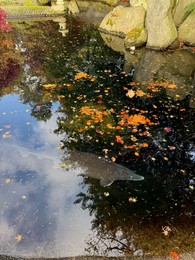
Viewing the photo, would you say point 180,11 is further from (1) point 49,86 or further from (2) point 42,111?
(2) point 42,111

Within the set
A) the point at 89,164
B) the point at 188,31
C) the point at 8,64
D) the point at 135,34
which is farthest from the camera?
the point at 188,31

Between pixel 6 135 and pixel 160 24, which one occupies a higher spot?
pixel 160 24

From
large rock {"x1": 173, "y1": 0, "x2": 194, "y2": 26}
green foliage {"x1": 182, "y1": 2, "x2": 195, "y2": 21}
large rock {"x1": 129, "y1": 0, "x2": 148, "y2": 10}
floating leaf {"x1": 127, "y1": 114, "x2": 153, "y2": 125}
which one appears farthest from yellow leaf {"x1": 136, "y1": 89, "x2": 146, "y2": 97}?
large rock {"x1": 129, "y1": 0, "x2": 148, "y2": 10}

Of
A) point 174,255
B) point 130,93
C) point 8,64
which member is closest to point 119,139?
point 130,93

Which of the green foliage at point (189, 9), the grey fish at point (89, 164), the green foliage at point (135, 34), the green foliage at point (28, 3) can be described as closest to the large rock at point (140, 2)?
the green foliage at point (189, 9)

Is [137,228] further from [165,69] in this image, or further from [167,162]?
[165,69]

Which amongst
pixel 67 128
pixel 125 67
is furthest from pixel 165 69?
pixel 67 128
